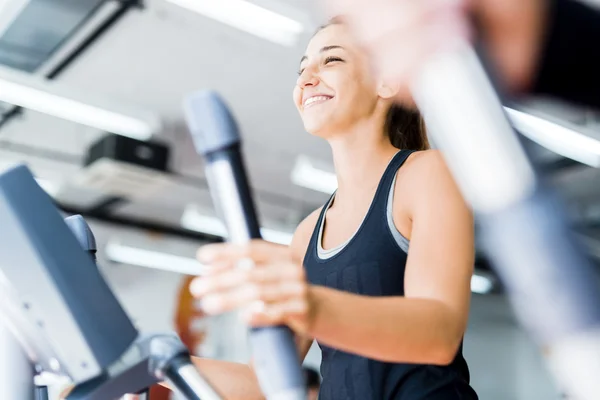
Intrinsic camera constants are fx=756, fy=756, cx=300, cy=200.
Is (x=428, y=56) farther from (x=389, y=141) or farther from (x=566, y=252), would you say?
(x=389, y=141)

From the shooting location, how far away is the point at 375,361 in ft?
3.58

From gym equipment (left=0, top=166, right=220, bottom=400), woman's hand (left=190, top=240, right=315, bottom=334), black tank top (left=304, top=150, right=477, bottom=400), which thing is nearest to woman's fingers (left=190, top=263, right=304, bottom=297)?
woman's hand (left=190, top=240, right=315, bottom=334)

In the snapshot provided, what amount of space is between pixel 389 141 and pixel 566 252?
0.97 m

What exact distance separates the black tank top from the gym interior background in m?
1.86

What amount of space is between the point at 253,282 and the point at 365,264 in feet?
1.89

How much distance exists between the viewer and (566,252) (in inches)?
13.4

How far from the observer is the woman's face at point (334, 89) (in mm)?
1224

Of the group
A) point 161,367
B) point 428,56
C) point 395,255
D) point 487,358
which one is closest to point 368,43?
point 428,56

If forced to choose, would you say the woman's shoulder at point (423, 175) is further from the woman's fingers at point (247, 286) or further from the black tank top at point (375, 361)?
the woman's fingers at point (247, 286)

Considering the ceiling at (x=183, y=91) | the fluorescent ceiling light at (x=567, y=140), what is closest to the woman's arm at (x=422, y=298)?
the ceiling at (x=183, y=91)

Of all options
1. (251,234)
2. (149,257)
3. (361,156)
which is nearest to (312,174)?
(149,257)

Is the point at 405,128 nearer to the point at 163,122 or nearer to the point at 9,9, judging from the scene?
the point at 9,9

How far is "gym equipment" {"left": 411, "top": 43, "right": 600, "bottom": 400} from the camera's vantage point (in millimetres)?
337

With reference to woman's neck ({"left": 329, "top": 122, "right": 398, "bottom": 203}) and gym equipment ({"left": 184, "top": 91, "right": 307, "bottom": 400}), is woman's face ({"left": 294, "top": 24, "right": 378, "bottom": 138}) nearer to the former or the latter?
woman's neck ({"left": 329, "top": 122, "right": 398, "bottom": 203})
